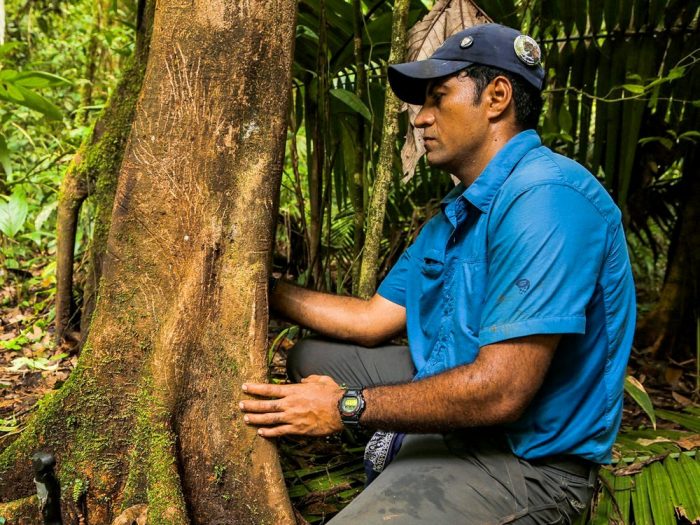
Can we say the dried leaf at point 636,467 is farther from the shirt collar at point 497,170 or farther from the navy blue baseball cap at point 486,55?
the navy blue baseball cap at point 486,55

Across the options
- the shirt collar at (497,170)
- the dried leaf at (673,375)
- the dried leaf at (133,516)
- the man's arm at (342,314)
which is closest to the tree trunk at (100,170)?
the man's arm at (342,314)

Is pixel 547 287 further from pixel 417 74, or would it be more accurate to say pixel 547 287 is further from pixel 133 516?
pixel 133 516

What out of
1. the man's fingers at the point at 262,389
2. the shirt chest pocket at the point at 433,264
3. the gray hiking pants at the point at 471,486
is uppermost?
the shirt chest pocket at the point at 433,264

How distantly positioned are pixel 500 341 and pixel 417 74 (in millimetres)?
985

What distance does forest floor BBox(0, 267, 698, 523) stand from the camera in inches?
105

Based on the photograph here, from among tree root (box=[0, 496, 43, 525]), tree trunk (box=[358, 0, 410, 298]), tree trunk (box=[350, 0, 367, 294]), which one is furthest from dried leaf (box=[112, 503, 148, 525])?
tree trunk (box=[350, 0, 367, 294])

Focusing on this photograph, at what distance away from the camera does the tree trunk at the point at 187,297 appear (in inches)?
84.7

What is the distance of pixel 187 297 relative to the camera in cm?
218

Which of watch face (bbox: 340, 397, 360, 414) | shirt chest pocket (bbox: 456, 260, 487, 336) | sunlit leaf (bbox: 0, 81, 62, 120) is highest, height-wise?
sunlit leaf (bbox: 0, 81, 62, 120)

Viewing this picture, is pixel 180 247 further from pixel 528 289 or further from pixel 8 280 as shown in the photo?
pixel 8 280

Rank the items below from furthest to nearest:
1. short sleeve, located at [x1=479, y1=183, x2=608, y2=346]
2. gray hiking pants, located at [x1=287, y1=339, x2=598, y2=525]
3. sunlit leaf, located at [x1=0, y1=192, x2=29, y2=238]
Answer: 1. sunlit leaf, located at [x1=0, y1=192, x2=29, y2=238]
2. gray hiking pants, located at [x1=287, y1=339, x2=598, y2=525]
3. short sleeve, located at [x1=479, y1=183, x2=608, y2=346]

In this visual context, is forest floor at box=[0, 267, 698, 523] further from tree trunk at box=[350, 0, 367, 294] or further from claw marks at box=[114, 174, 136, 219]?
claw marks at box=[114, 174, 136, 219]

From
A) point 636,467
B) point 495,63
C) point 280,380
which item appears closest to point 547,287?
point 495,63

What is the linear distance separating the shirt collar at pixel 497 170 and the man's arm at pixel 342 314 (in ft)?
2.46
